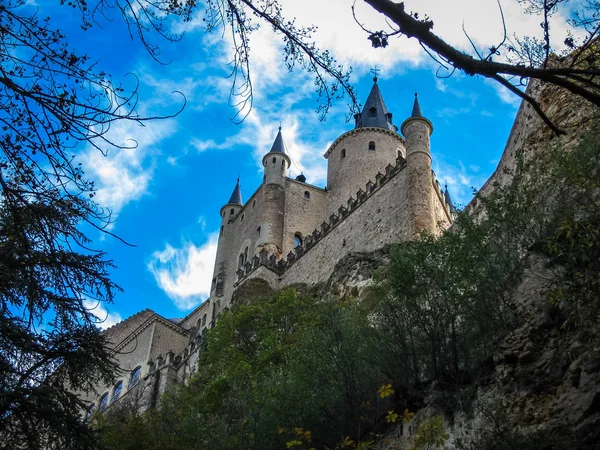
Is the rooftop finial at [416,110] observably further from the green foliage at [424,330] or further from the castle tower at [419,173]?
the green foliage at [424,330]

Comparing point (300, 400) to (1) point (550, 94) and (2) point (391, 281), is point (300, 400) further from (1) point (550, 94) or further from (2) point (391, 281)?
(1) point (550, 94)

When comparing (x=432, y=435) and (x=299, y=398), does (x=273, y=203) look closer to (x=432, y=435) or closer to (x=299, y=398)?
(x=299, y=398)

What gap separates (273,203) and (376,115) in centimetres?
956

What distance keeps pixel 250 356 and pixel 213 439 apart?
1025 centimetres

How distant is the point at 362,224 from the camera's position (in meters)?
30.0

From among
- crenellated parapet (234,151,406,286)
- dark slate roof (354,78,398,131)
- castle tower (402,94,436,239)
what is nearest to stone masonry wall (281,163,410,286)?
crenellated parapet (234,151,406,286)

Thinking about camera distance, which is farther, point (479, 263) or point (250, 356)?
point (250, 356)

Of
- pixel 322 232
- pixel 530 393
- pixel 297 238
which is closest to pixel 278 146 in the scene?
pixel 297 238

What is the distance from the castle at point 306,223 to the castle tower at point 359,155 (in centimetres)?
6

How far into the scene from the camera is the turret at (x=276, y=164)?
41.4 m

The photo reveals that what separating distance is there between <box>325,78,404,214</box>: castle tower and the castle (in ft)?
0.21

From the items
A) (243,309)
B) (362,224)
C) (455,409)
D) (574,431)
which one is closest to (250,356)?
(243,309)

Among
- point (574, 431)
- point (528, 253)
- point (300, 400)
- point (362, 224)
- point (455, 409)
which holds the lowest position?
point (574, 431)

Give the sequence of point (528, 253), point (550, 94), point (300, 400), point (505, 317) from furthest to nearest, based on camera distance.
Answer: point (550, 94) < point (300, 400) < point (528, 253) < point (505, 317)
